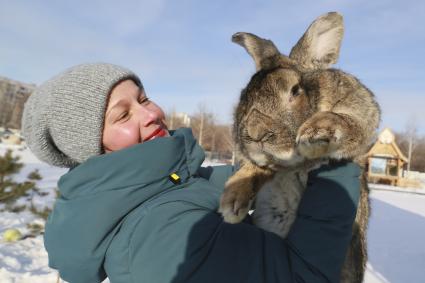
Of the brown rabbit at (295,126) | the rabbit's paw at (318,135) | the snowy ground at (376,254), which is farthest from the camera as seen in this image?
the snowy ground at (376,254)

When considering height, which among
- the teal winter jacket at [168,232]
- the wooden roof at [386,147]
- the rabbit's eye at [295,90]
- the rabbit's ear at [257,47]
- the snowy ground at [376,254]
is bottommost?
the snowy ground at [376,254]

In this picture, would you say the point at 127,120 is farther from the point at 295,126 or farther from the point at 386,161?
the point at 386,161

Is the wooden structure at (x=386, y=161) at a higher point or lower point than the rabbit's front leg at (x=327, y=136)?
lower

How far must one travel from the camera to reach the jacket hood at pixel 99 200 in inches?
74.2

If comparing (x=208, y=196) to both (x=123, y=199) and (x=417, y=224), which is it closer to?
(x=123, y=199)

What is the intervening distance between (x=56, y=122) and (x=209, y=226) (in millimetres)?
1273

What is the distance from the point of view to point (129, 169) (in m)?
2.04

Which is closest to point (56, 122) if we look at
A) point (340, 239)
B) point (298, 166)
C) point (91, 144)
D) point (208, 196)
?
point (91, 144)

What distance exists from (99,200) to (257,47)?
4.58ft

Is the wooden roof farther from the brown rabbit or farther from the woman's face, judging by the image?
the woman's face

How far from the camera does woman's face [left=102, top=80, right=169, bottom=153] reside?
2.45 metres

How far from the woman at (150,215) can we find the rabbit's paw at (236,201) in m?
0.05

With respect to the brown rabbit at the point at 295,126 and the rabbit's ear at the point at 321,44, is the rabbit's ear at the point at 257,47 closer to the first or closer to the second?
the brown rabbit at the point at 295,126

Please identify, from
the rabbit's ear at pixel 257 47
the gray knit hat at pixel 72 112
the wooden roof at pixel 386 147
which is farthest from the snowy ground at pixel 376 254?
the wooden roof at pixel 386 147
